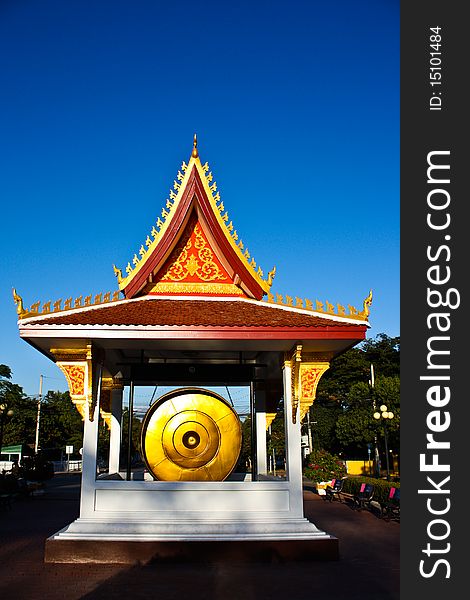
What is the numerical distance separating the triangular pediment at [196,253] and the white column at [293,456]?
8.56 ft

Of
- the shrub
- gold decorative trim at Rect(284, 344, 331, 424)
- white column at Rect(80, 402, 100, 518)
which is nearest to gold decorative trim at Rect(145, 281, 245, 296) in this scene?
gold decorative trim at Rect(284, 344, 331, 424)

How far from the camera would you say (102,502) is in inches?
384

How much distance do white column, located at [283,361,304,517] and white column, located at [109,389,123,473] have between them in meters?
4.77

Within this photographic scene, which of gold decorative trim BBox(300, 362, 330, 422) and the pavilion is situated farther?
gold decorative trim BBox(300, 362, 330, 422)

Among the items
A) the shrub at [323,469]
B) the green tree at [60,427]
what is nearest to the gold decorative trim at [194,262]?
the shrub at [323,469]

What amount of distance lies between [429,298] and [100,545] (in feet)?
22.0

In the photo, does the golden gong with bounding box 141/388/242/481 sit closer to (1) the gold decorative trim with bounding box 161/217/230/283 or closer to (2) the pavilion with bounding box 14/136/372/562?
(2) the pavilion with bounding box 14/136/372/562

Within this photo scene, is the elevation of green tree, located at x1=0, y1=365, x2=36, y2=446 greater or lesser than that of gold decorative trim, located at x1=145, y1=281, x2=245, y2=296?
lesser

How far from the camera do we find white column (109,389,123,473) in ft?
42.9

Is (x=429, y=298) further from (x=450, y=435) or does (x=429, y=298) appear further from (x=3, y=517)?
(x=3, y=517)

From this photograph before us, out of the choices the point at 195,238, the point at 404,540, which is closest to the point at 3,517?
the point at 195,238

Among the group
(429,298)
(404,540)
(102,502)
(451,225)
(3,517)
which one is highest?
(451,225)

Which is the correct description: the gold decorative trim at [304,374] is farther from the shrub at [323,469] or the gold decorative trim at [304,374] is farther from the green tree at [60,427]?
the green tree at [60,427]

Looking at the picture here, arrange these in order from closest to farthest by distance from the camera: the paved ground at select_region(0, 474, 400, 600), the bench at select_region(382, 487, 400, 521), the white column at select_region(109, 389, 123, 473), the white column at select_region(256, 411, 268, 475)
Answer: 1. the paved ground at select_region(0, 474, 400, 600)
2. the white column at select_region(256, 411, 268, 475)
3. the white column at select_region(109, 389, 123, 473)
4. the bench at select_region(382, 487, 400, 521)
